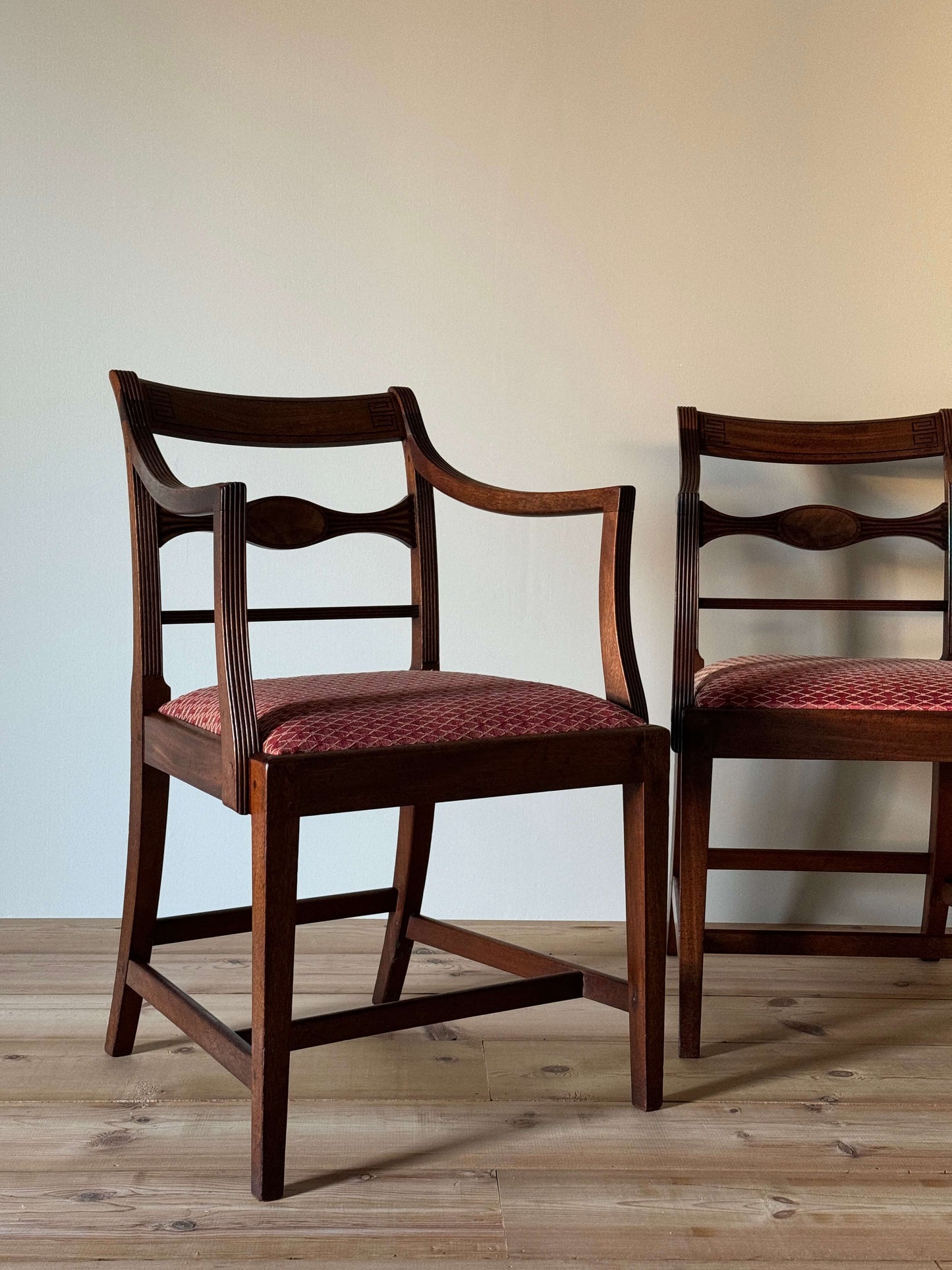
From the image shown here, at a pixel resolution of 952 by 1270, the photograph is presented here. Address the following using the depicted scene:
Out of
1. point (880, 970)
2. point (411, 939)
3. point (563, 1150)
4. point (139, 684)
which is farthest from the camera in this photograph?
point (880, 970)

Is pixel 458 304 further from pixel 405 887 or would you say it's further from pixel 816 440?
pixel 405 887

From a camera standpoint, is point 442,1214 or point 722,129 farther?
point 722,129

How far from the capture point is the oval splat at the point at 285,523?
4.80ft

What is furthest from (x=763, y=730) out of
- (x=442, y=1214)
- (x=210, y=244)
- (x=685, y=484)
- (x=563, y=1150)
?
(x=210, y=244)

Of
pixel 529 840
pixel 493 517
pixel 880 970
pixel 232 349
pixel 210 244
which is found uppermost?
pixel 210 244

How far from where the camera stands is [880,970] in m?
1.92

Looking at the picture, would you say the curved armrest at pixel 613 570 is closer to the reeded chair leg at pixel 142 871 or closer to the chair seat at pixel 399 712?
the chair seat at pixel 399 712

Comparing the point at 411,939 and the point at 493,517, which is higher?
the point at 493,517

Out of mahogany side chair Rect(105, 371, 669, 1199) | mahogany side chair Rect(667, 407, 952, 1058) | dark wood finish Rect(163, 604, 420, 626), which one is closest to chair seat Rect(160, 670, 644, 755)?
mahogany side chair Rect(105, 371, 669, 1199)

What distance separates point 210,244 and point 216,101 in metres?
0.24

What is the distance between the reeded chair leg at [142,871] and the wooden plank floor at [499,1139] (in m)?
0.12

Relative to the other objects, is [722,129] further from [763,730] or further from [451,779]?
[451,779]

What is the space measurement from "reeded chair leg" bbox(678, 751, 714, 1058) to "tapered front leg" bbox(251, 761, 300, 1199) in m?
0.58

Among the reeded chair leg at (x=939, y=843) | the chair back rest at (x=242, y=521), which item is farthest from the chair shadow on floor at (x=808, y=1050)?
the chair back rest at (x=242, y=521)
